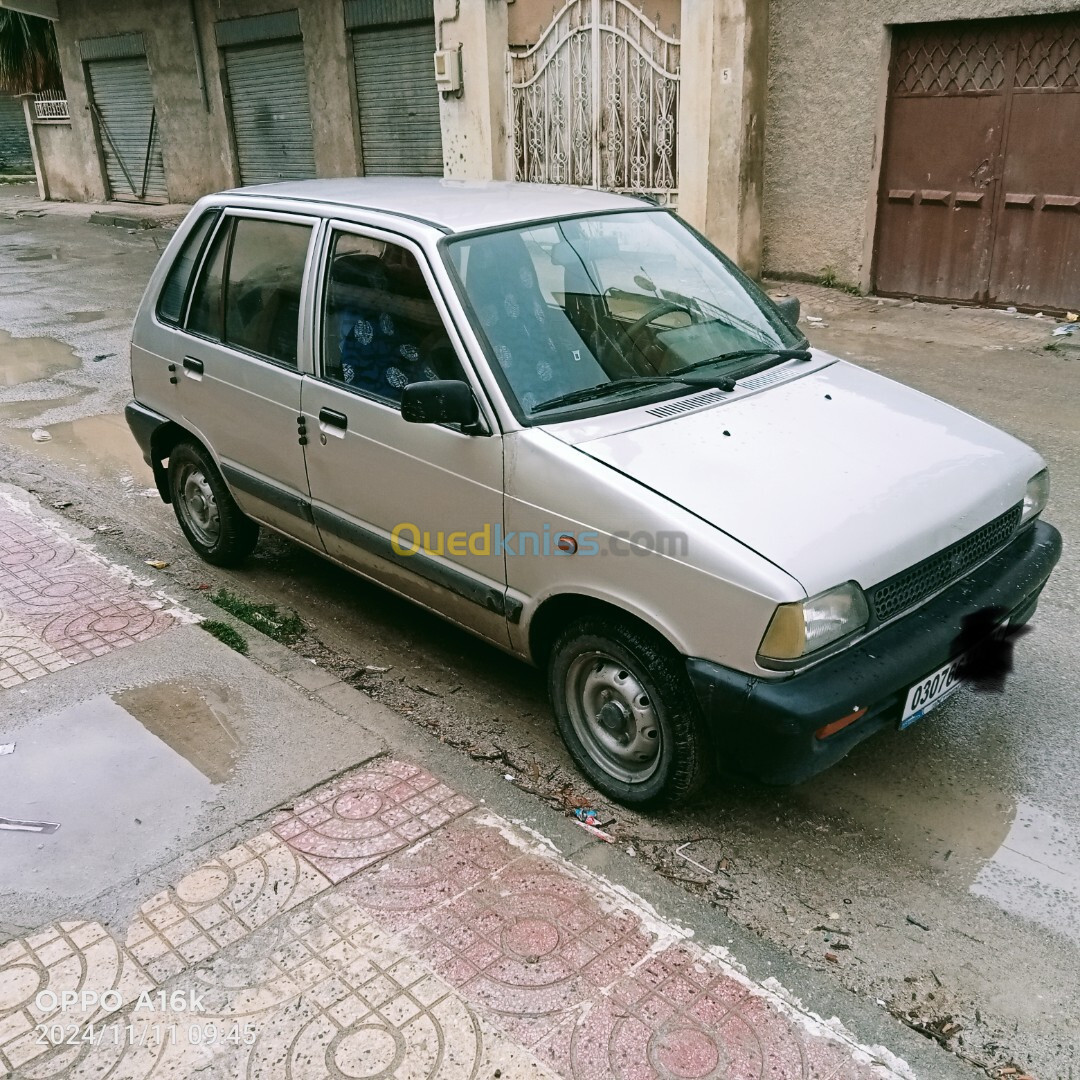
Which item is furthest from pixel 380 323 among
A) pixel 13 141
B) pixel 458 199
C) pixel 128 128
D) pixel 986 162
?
pixel 13 141

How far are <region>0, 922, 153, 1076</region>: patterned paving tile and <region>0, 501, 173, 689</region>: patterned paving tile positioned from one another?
5.30ft

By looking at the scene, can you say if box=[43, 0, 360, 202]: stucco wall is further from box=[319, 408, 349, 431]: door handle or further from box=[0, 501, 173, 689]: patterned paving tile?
box=[319, 408, 349, 431]: door handle

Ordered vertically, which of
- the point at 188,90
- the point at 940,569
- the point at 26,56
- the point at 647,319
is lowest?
the point at 940,569

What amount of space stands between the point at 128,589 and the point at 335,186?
7.00ft

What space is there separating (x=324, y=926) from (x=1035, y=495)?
2784 millimetres

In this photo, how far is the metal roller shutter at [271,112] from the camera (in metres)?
17.4

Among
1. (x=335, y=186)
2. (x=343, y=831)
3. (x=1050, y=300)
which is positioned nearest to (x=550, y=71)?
(x=1050, y=300)

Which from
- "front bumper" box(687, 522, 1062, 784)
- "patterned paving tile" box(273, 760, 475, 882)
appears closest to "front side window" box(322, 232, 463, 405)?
"patterned paving tile" box(273, 760, 475, 882)

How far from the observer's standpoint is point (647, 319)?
3.90 meters

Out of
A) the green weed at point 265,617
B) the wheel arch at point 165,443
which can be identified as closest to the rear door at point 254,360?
the wheel arch at point 165,443

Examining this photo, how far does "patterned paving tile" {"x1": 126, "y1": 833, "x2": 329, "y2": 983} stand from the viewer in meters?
2.81

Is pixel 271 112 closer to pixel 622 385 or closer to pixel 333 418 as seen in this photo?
pixel 333 418

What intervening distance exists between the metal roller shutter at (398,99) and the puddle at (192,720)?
1265 centimetres

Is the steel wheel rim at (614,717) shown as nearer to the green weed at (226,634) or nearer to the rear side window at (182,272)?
the green weed at (226,634)
